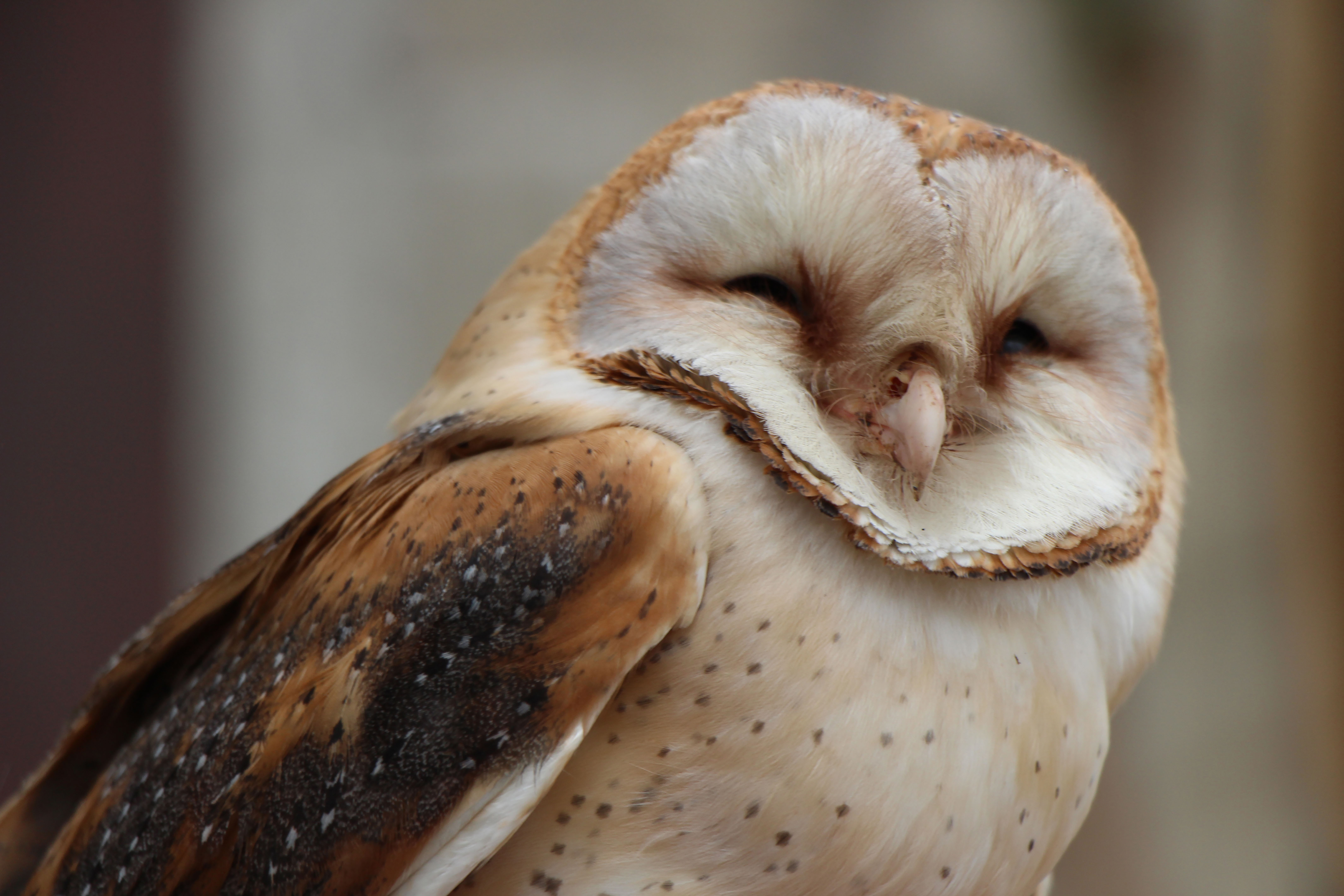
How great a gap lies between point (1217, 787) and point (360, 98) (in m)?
2.81

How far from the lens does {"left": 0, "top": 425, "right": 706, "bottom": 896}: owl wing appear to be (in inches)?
28.0

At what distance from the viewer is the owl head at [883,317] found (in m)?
0.78

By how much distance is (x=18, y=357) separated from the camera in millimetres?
2305

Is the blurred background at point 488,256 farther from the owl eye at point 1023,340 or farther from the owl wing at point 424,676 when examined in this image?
the owl eye at point 1023,340

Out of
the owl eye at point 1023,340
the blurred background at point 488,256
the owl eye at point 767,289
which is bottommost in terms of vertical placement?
the blurred background at point 488,256

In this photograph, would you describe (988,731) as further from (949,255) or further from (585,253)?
(585,253)

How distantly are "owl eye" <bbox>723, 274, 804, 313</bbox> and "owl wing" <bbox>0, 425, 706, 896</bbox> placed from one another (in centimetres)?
14

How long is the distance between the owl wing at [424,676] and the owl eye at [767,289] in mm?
140

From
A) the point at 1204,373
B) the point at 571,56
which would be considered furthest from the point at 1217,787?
the point at 571,56

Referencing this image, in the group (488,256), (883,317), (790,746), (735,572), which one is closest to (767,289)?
(883,317)

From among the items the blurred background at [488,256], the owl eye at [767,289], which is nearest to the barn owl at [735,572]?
the owl eye at [767,289]

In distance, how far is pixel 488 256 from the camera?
2756mm

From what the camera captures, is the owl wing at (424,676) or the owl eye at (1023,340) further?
the owl eye at (1023,340)

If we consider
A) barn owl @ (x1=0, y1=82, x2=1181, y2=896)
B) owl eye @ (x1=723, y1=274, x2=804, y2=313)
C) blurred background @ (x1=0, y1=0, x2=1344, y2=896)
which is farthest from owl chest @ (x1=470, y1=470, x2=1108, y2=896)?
blurred background @ (x1=0, y1=0, x2=1344, y2=896)
